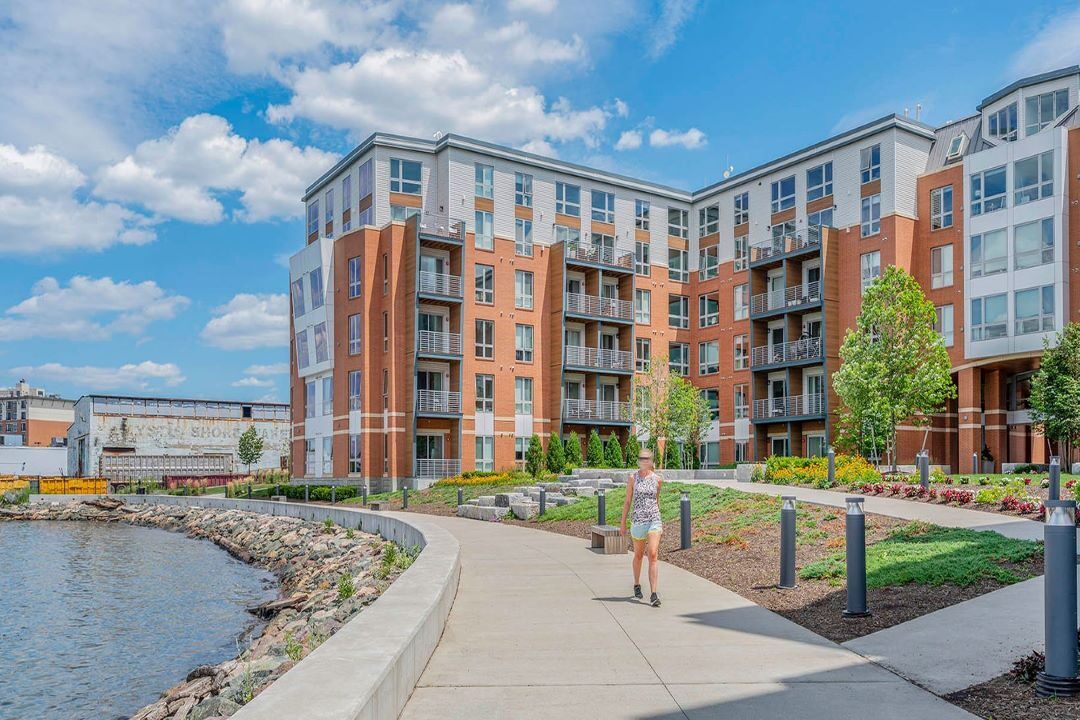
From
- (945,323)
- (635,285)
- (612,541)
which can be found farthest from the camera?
(635,285)

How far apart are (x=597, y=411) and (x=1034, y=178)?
24.2 m

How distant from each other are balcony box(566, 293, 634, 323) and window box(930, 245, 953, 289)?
16373 mm

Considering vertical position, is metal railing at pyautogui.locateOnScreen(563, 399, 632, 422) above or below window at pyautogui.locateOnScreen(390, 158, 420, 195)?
below

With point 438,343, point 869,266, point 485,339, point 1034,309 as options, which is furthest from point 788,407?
point 438,343

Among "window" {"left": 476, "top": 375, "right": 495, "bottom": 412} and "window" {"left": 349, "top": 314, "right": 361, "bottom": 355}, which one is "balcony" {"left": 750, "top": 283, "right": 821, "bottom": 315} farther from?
"window" {"left": 349, "top": 314, "right": 361, "bottom": 355}

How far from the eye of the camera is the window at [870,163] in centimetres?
4622

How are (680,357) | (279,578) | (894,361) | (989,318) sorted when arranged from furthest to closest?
1. (680,357)
2. (989,318)
3. (894,361)
4. (279,578)

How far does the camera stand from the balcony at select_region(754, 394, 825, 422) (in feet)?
154

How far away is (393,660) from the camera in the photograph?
19.2 feet

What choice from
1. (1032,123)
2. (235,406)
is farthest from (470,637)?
(235,406)

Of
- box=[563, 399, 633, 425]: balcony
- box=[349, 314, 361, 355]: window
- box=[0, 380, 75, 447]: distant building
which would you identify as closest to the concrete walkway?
box=[349, 314, 361, 355]: window

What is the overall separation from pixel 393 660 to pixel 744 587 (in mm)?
7578

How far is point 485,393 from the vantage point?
47875 mm

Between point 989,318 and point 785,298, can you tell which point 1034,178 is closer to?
point 989,318
